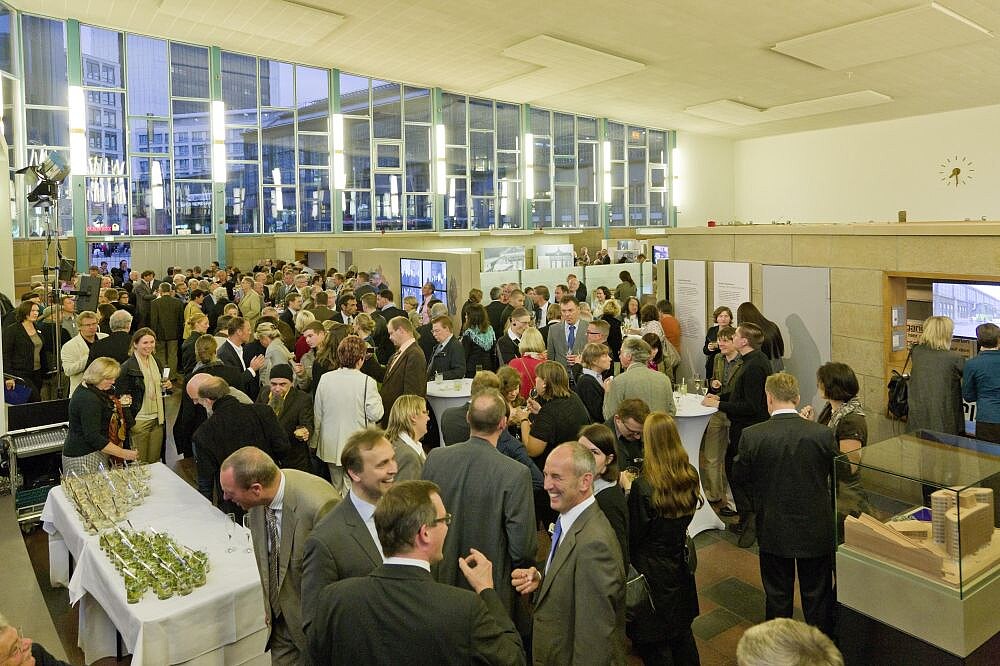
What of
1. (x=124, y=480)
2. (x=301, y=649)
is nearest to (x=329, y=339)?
(x=124, y=480)

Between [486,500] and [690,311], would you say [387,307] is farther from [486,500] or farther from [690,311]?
[486,500]

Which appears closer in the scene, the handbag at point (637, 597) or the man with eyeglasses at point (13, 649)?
the man with eyeglasses at point (13, 649)

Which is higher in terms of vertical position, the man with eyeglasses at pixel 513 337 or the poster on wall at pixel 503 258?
the poster on wall at pixel 503 258

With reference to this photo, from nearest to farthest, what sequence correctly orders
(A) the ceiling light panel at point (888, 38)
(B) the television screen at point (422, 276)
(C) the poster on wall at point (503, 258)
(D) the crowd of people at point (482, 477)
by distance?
(D) the crowd of people at point (482, 477) → (B) the television screen at point (422, 276) → (A) the ceiling light panel at point (888, 38) → (C) the poster on wall at point (503, 258)

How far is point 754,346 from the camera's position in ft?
17.8

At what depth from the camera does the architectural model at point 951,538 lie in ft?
9.27

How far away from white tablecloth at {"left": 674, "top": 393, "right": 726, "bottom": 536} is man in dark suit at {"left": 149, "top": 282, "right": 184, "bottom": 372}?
6.78 metres

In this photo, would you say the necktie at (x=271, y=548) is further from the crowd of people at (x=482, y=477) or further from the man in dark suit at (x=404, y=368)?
the man in dark suit at (x=404, y=368)

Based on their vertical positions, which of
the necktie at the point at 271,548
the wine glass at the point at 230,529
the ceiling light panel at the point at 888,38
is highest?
the ceiling light panel at the point at 888,38

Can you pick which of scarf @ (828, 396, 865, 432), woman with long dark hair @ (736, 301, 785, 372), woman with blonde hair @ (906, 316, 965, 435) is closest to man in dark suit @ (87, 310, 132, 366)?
woman with long dark hair @ (736, 301, 785, 372)

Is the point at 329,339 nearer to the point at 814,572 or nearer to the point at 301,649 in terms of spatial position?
the point at 301,649

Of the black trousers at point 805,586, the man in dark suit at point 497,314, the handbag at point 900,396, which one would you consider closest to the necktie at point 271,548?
Result: the black trousers at point 805,586

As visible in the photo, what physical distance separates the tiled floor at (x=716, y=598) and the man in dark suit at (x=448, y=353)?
6.68 feet

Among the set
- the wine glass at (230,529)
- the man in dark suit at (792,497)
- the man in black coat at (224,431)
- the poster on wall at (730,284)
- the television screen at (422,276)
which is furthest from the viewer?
the television screen at (422,276)
